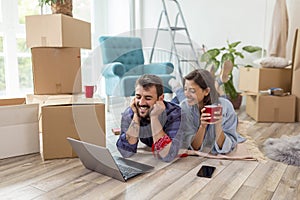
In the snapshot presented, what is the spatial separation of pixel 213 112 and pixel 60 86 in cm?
96

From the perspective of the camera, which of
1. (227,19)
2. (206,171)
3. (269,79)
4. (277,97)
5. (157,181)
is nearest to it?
(157,181)

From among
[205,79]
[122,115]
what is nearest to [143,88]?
[122,115]

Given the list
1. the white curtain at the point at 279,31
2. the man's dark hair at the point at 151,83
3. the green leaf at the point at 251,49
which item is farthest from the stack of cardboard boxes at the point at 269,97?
the man's dark hair at the point at 151,83

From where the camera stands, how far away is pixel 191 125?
5.25 ft

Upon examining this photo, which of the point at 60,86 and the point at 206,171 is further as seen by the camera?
the point at 60,86

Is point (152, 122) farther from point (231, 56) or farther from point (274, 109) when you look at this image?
point (231, 56)

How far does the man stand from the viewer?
145cm

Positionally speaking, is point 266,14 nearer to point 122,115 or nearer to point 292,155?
point 292,155

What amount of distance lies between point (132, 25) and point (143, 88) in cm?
253

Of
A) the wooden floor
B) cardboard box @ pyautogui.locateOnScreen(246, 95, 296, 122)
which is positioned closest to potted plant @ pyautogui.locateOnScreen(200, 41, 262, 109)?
cardboard box @ pyautogui.locateOnScreen(246, 95, 296, 122)

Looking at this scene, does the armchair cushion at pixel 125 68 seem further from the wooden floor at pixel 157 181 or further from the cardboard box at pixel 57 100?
the wooden floor at pixel 157 181

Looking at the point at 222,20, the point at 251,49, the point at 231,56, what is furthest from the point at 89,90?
the point at 222,20

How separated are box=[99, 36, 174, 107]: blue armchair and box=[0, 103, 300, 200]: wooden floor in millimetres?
376

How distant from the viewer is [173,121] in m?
1.53
